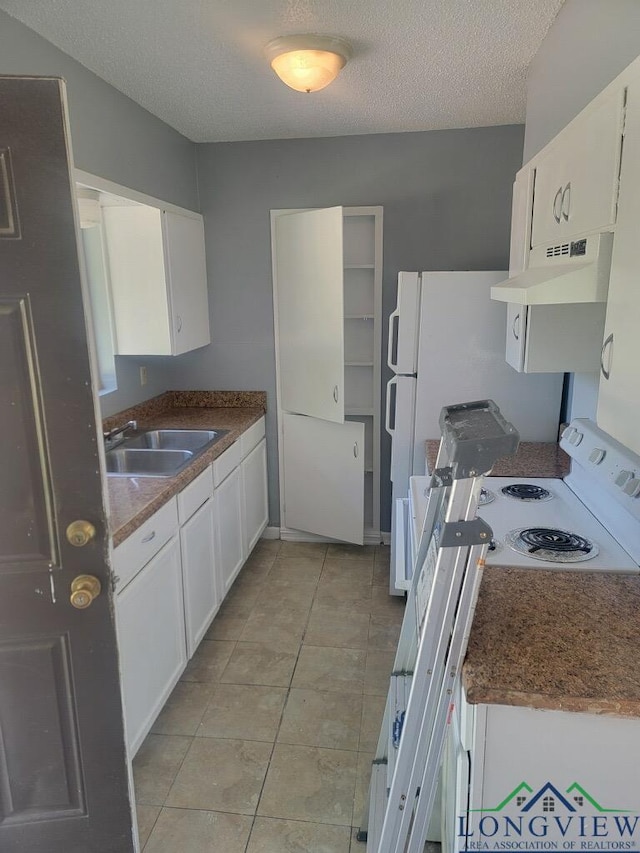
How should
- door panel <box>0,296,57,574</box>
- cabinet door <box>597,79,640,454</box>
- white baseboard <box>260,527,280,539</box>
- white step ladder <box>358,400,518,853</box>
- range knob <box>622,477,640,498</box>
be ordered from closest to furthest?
white step ladder <box>358,400,518,853</box> → cabinet door <box>597,79,640,454</box> → door panel <box>0,296,57,574</box> → range knob <box>622,477,640,498</box> → white baseboard <box>260,527,280,539</box>

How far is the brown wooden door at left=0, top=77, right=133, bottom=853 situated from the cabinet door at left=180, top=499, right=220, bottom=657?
0.93 metres

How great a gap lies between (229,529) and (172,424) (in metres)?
0.69

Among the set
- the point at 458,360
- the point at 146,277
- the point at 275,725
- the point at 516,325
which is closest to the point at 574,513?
the point at 516,325

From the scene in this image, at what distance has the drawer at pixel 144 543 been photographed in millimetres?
1850

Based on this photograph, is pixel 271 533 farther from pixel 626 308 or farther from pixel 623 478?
pixel 626 308

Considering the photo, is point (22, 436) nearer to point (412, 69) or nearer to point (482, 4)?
point (482, 4)

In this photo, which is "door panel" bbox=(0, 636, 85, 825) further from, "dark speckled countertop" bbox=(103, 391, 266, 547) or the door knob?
"dark speckled countertop" bbox=(103, 391, 266, 547)

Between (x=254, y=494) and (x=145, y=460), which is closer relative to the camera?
(x=145, y=460)

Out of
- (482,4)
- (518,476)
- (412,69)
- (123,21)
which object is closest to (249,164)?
(412,69)

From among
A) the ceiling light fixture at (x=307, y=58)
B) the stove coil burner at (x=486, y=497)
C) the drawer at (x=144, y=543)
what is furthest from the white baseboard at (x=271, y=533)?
the ceiling light fixture at (x=307, y=58)

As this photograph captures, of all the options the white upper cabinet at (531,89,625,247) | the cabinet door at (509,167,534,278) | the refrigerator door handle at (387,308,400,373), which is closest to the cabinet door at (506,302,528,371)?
the cabinet door at (509,167,534,278)

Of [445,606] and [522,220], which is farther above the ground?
[522,220]

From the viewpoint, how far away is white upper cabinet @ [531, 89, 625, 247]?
1.31m

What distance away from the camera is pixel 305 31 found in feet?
6.57
